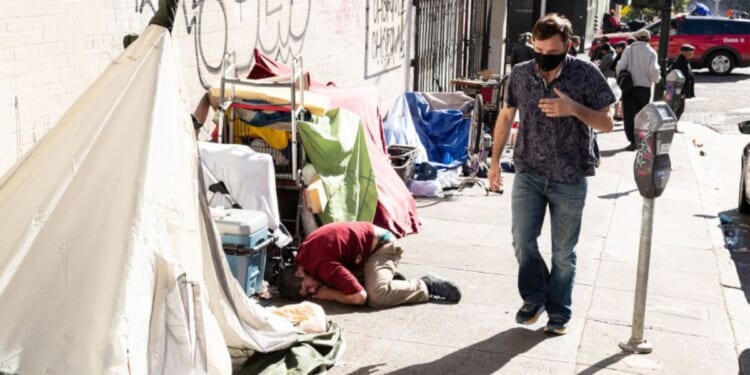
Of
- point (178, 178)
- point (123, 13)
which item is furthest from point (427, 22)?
point (178, 178)

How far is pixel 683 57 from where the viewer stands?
18.2m

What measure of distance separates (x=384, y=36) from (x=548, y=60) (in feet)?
25.1

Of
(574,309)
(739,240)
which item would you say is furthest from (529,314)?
(739,240)

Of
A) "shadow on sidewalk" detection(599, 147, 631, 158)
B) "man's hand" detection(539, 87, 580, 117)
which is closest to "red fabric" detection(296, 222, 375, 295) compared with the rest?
"man's hand" detection(539, 87, 580, 117)

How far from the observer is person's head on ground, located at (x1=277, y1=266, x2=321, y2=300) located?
276 inches

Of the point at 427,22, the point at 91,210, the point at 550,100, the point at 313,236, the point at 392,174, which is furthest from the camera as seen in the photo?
the point at 427,22

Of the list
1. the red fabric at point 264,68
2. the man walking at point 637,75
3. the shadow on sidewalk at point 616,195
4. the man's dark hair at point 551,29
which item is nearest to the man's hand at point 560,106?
the man's dark hair at point 551,29

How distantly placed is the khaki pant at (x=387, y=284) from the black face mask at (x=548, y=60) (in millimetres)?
1719

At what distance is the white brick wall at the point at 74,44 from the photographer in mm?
5961

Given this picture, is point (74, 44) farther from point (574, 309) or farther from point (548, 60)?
point (574, 309)

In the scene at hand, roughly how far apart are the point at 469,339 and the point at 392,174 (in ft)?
11.4

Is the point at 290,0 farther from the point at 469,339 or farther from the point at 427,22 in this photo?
the point at 427,22

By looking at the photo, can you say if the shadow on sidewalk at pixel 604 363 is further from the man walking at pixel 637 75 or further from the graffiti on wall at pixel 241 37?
the man walking at pixel 637 75

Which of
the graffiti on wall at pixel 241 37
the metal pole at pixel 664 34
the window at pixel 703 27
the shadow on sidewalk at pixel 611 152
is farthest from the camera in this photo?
the window at pixel 703 27
